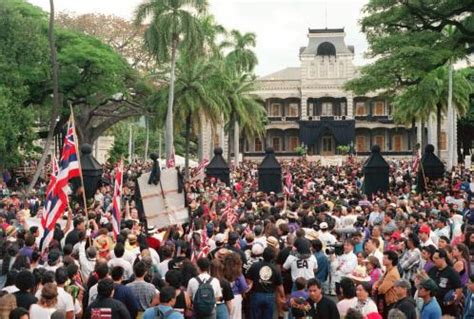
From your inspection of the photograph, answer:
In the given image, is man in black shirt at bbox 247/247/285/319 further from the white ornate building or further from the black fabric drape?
the black fabric drape

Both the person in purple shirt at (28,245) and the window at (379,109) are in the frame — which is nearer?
the person in purple shirt at (28,245)

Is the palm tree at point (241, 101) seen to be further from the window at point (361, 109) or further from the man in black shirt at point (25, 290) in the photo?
the man in black shirt at point (25, 290)

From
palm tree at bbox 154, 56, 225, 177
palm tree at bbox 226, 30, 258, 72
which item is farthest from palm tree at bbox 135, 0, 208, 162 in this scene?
palm tree at bbox 226, 30, 258, 72

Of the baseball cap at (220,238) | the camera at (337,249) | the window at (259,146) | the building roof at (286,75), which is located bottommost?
the camera at (337,249)

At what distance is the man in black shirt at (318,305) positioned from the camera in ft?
25.5

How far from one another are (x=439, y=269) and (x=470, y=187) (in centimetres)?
1439

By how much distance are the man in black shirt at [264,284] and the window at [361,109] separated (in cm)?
6810

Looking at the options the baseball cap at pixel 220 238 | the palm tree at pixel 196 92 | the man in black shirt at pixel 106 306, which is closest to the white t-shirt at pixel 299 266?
the baseball cap at pixel 220 238

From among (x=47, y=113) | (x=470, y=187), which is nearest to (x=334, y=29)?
(x=47, y=113)

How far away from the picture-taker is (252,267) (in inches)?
374

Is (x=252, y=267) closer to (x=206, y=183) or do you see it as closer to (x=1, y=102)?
(x=206, y=183)

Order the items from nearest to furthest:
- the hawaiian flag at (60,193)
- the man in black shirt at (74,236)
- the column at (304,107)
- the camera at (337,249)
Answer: the camera at (337,249) < the hawaiian flag at (60,193) < the man in black shirt at (74,236) < the column at (304,107)

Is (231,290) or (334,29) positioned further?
(334,29)

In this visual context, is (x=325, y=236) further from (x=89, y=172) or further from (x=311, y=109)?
(x=311, y=109)
